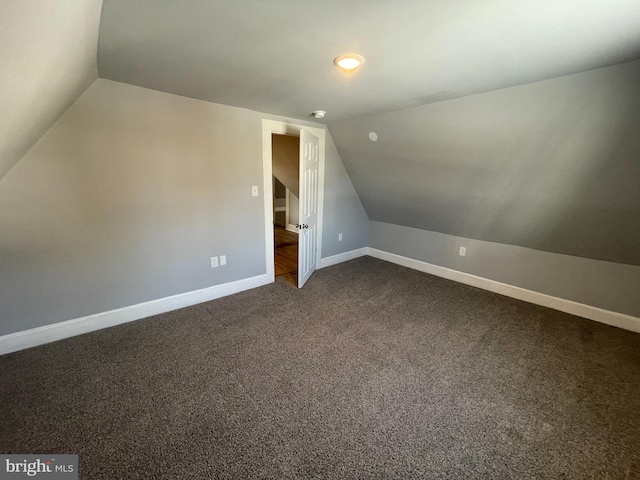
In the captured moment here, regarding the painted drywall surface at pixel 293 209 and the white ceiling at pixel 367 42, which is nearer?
the white ceiling at pixel 367 42

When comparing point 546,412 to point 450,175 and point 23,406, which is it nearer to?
point 450,175

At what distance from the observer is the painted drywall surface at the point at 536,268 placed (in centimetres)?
274

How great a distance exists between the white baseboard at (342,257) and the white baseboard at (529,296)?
1.56 feet

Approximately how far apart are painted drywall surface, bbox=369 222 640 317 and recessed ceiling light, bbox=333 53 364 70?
9.32ft

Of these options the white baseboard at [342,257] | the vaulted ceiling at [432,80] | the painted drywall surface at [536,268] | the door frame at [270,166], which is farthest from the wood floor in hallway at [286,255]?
the vaulted ceiling at [432,80]

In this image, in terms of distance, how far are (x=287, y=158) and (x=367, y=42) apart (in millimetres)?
3477

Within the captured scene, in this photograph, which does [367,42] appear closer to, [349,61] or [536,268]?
[349,61]

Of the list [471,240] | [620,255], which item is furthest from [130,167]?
[620,255]

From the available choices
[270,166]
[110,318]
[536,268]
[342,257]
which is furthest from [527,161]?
[110,318]

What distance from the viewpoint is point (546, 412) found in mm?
1736

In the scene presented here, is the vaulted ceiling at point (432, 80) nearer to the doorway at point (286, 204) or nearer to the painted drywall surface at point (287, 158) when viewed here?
the painted drywall surface at point (287, 158)

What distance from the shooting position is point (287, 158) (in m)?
4.84

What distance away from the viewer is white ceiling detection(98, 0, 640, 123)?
1207mm

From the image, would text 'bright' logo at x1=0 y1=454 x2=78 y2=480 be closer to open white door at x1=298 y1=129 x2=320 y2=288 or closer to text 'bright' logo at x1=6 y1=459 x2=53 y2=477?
text 'bright' logo at x1=6 y1=459 x2=53 y2=477
